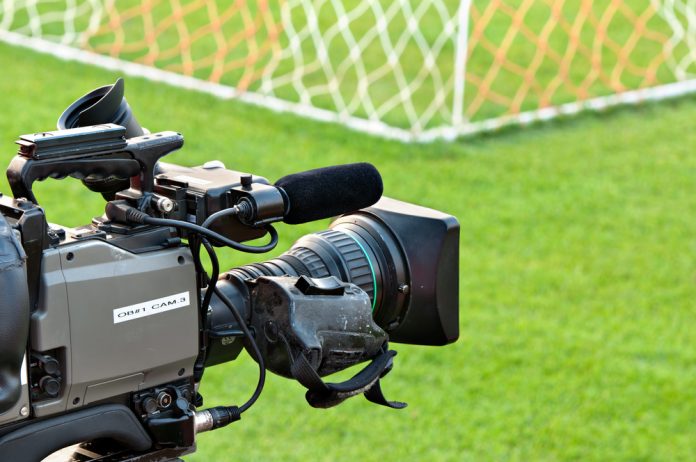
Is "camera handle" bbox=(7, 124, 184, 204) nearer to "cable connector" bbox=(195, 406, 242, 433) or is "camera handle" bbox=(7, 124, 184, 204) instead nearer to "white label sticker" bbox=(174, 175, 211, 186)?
"white label sticker" bbox=(174, 175, 211, 186)

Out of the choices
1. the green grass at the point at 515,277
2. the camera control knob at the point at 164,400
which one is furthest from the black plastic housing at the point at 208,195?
the green grass at the point at 515,277

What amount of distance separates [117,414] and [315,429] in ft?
6.31

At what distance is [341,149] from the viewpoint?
5.36 metres

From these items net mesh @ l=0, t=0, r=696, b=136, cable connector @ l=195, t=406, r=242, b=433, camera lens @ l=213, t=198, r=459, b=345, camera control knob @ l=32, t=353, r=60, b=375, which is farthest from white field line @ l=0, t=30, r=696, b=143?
camera control knob @ l=32, t=353, r=60, b=375

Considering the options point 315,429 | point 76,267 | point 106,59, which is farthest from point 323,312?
point 106,59

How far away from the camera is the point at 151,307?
59.3 inches

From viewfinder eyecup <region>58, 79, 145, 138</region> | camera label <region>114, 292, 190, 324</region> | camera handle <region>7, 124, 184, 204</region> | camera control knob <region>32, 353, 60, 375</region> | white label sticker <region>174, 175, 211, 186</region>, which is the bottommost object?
camera control knob <region>32, 353, 60, 375</region>

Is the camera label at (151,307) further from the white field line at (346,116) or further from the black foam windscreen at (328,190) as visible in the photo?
the white field line at (346,116)

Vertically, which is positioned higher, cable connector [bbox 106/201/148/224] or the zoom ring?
cable connector [bbox 106/201/148/224]

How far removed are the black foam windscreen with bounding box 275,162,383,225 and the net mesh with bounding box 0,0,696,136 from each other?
381 centimetres

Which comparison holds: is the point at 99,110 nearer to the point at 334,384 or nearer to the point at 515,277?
the point at 334,384

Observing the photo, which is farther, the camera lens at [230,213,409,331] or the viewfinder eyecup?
the camera lens at [230,213,409,331]

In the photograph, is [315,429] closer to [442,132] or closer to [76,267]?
[76,267]

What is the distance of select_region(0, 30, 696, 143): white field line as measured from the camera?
5.59 meters
